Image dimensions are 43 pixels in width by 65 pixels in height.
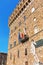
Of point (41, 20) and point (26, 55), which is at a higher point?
point (41, 20)

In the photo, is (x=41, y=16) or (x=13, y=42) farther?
(x=13, y=42)

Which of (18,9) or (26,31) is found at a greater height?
(18,9)

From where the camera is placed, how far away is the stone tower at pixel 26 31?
2843 centimetres

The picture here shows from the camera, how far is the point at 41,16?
93.6 ft

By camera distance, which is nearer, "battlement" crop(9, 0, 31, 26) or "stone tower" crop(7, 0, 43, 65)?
"stone tower" crop(7, 0, 43, 65)

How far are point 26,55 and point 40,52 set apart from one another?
4.95 metres

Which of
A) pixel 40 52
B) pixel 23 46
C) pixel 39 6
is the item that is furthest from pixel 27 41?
pixel 39 6

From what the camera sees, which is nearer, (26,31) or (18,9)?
(26,31)

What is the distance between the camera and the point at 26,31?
32.4 metres

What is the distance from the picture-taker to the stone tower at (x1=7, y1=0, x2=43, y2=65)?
28427mm

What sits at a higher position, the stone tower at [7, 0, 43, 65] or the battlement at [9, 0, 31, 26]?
the battlement at [9, 0, 31, 26]

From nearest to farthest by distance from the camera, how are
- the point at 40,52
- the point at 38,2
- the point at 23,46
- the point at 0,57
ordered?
the point at 40,52 → the point at 38,2 → the point at 23,46 → the point at 0,57

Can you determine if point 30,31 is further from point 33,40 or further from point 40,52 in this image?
point 40,52

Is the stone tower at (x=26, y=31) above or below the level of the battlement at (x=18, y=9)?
below
